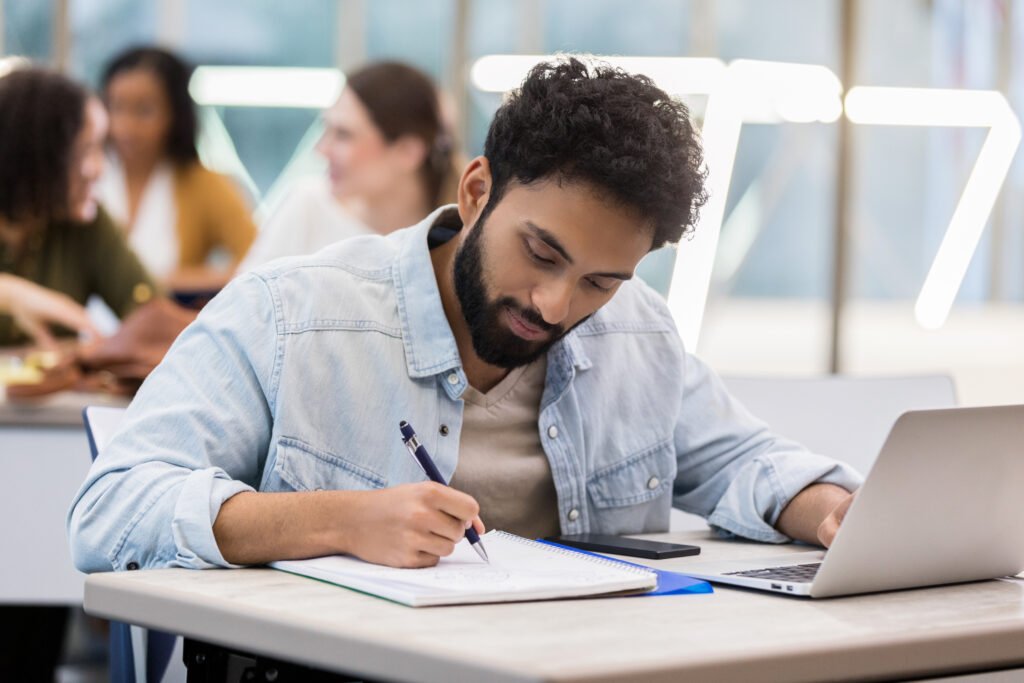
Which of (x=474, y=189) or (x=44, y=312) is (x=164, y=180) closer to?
(x=44, y=312)

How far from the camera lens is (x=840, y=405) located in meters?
2.19

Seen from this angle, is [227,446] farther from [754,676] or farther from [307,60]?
[307,60]

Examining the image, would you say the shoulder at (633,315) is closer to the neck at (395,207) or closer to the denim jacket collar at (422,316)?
the denim jacket collar at (422,316)

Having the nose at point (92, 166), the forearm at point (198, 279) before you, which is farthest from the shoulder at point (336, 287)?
the nose at point (92, 166)

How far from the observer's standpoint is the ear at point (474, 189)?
5.16ft

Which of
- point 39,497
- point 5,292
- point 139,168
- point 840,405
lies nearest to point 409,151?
point 5,292

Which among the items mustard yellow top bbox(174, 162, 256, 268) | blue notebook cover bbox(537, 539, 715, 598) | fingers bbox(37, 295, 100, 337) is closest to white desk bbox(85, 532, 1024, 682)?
blue notebook cover bbox(537, 539, 715, 598)

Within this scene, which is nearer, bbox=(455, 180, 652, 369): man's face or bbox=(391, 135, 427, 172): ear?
bbox=(455, 180, 652, 369): man's face

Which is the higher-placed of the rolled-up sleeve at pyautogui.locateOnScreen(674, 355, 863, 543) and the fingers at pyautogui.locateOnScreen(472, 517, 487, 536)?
the fingers at pyautogui.locateOnScreen(472, 517, 487, 536)

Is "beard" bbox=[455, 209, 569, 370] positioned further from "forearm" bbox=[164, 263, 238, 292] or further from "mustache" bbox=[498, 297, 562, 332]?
"forearm" bbox=[164, 263, 238, 292]

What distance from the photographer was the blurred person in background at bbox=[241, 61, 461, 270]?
3674 mm

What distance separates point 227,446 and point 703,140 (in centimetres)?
64

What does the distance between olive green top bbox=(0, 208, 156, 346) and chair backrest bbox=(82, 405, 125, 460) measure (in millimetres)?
2146

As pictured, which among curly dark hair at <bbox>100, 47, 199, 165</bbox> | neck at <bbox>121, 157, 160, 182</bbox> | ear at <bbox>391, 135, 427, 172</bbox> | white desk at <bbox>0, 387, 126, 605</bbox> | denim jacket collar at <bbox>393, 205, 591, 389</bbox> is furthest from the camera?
neck at <bbox>121, 157, 160, 182</bbox>
